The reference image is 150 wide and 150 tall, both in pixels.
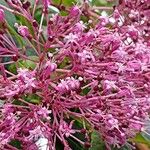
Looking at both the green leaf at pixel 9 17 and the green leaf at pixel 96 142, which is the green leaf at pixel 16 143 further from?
the green leaf at pixel 9 17

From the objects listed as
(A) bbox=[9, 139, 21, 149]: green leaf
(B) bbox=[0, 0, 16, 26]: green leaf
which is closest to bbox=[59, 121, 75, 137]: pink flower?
(A) bbox=[9, 139, 21, 149]: green leaf

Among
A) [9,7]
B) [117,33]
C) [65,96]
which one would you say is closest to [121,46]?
[117,33]

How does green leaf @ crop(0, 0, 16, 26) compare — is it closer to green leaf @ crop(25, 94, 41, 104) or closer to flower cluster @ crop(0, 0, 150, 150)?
flower cluster @ crop(0, 0, 150, 150)

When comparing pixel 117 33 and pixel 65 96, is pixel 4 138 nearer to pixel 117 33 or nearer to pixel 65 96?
pixel 65 96

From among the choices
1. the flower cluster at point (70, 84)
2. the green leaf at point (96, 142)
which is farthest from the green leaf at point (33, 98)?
the green leaf at point (96, 142)

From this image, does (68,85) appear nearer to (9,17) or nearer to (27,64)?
(27,64)

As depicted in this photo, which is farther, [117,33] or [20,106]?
[117,33]

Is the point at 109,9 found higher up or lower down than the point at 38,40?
higher up

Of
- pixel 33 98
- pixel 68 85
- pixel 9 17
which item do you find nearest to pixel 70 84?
pixel 68 85
